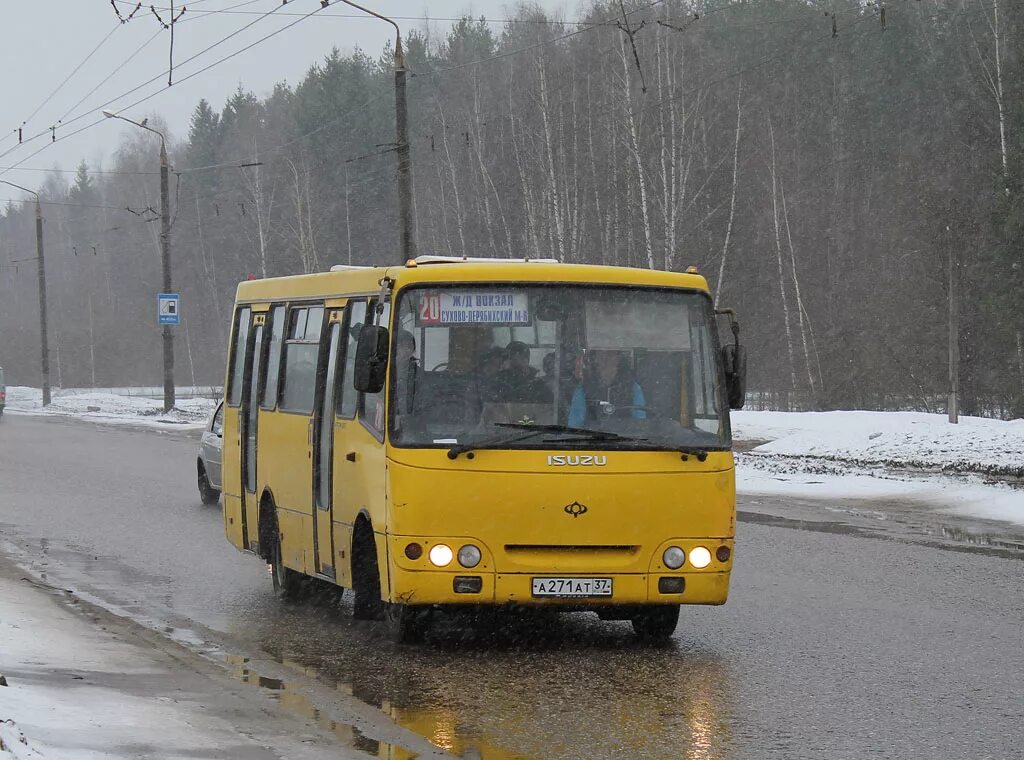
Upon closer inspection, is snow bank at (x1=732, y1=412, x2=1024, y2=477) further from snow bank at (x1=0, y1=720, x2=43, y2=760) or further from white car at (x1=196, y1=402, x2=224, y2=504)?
snow bank at (x1=0, y1=720, x2=43, y2=760)

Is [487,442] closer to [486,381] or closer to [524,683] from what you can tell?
[486,381]

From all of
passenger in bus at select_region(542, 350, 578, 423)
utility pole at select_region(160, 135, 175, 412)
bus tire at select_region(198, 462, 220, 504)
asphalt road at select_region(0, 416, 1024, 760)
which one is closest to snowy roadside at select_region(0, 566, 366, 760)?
asphalt road at select_region(0, 416, 1024, 760)

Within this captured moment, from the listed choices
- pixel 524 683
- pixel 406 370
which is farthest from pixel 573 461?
pixel 524 683

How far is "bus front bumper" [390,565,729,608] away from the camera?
958 centimetres

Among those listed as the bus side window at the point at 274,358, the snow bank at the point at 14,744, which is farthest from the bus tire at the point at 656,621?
the snow bank at the point at 14,744

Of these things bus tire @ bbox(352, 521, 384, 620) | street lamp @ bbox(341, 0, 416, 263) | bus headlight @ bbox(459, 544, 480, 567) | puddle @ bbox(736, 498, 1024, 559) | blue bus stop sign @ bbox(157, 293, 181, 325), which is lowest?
puddle @ bbox(736, 498, 1024, 559)

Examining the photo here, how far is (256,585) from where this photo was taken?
13.6m

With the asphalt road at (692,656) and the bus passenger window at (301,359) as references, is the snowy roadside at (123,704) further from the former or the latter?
the bus passenger window at (301,359)

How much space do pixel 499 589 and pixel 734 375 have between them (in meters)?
1.97

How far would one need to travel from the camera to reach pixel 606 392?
9.96 meters

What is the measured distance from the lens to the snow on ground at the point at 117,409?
4953cm

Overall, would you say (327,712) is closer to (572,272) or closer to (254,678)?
(254,678)

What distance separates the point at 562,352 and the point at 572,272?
50cm

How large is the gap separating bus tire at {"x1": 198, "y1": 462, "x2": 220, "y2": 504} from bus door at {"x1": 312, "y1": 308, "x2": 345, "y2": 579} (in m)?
9.73
